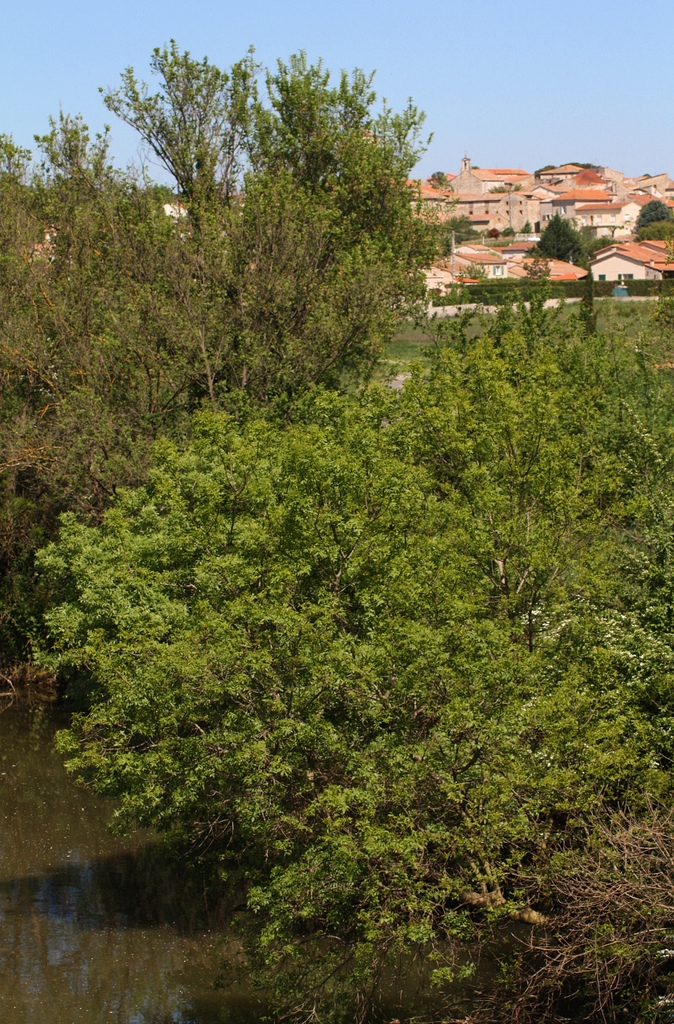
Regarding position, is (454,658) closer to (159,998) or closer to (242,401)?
(159,998)

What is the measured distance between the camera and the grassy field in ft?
92.2

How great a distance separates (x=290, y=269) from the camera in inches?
1014

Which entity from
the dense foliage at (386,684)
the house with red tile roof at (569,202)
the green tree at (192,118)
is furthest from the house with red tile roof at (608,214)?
the dense foliage at (386,684)

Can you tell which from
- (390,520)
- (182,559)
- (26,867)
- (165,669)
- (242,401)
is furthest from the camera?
(242,401)

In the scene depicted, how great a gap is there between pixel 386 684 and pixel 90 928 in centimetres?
773

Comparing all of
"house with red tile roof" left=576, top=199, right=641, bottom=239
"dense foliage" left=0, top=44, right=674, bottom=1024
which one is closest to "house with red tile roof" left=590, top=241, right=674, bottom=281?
"house with red tile roof" left=576, top=199, right=641, bottom=239

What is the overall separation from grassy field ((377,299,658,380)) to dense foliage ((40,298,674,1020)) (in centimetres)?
609

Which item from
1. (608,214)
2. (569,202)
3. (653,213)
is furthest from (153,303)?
(569,202)

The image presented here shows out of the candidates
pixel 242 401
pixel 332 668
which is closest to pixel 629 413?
pixel 242 401

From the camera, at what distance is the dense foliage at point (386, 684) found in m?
12.0

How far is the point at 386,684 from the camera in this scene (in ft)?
41.4

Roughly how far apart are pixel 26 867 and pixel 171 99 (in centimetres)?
1957

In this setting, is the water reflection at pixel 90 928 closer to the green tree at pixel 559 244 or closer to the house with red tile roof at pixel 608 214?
the green tree at pixel 559 244

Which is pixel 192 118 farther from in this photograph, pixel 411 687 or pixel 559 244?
pixel 559 244
